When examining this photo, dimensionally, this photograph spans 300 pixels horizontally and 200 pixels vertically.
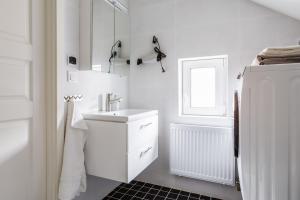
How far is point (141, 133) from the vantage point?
5.47 feet

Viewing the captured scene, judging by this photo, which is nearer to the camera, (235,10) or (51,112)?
(51,112)

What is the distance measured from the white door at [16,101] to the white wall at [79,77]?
184 millimetres

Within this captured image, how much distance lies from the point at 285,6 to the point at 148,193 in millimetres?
2208

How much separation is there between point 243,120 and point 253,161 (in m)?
0.22

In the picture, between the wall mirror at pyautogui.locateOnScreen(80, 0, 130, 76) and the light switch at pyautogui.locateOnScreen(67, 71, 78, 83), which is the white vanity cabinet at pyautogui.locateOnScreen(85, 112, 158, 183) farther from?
the wall mirror at pyautogui.locateOnScreen(80, 0, 130, 76)

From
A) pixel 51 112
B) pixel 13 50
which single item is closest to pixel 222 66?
pixel 51 112

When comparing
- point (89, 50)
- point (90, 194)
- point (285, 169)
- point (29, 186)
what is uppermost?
point (89, 50)

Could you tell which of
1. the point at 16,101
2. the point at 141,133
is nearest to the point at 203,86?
the point at 141,133

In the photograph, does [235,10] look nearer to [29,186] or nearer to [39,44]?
[39,44]

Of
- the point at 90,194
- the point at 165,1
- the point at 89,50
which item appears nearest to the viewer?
the point at 89,50

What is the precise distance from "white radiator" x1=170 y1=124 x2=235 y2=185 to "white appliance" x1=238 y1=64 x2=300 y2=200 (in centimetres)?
87

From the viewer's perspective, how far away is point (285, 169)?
36.3 inches

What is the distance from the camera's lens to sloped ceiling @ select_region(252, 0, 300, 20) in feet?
4.76

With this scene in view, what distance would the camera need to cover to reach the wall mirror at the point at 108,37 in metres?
1.66
